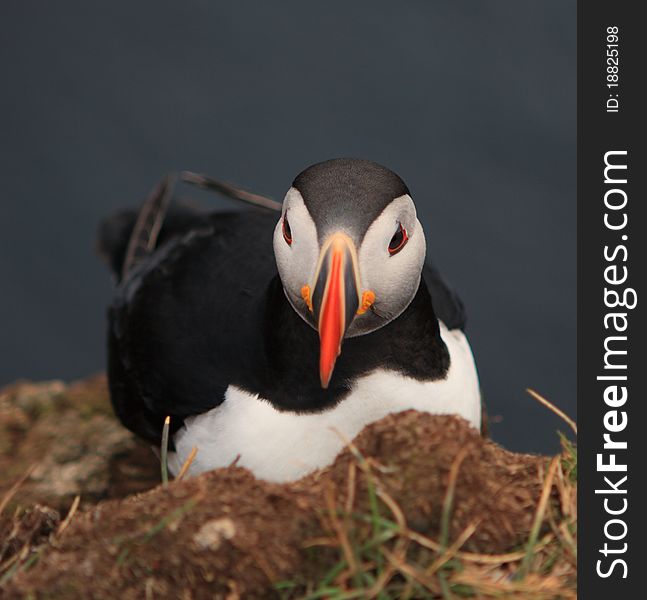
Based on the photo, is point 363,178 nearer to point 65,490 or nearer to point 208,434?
point 208,434

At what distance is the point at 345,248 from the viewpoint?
5.42ft

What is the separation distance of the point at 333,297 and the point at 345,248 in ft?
0.34

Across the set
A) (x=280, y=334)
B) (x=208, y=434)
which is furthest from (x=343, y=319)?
(x=208, y=434)

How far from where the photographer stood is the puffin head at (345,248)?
162 centimetres

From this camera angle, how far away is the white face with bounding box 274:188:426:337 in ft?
5.65

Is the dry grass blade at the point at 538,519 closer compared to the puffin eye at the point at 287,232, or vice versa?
the dry grass blade at the point at 538,519

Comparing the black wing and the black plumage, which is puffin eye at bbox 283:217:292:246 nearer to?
the black plumage

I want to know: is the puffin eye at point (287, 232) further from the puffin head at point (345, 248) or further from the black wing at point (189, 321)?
the black wing at point (189, 321)

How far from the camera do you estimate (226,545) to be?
4.23ft

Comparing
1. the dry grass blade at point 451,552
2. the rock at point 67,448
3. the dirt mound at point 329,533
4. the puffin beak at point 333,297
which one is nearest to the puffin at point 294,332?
the puffin beak at point 333,297

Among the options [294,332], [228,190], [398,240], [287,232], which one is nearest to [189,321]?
[294,332]

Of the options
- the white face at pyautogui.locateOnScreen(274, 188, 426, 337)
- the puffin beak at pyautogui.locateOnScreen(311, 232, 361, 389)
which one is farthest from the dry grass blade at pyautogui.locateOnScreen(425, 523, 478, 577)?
the white face at pyautogui.locateOnScreen(274, 188, 426, 337)

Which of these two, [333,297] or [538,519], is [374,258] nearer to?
[333,297]

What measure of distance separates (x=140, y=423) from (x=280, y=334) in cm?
87
